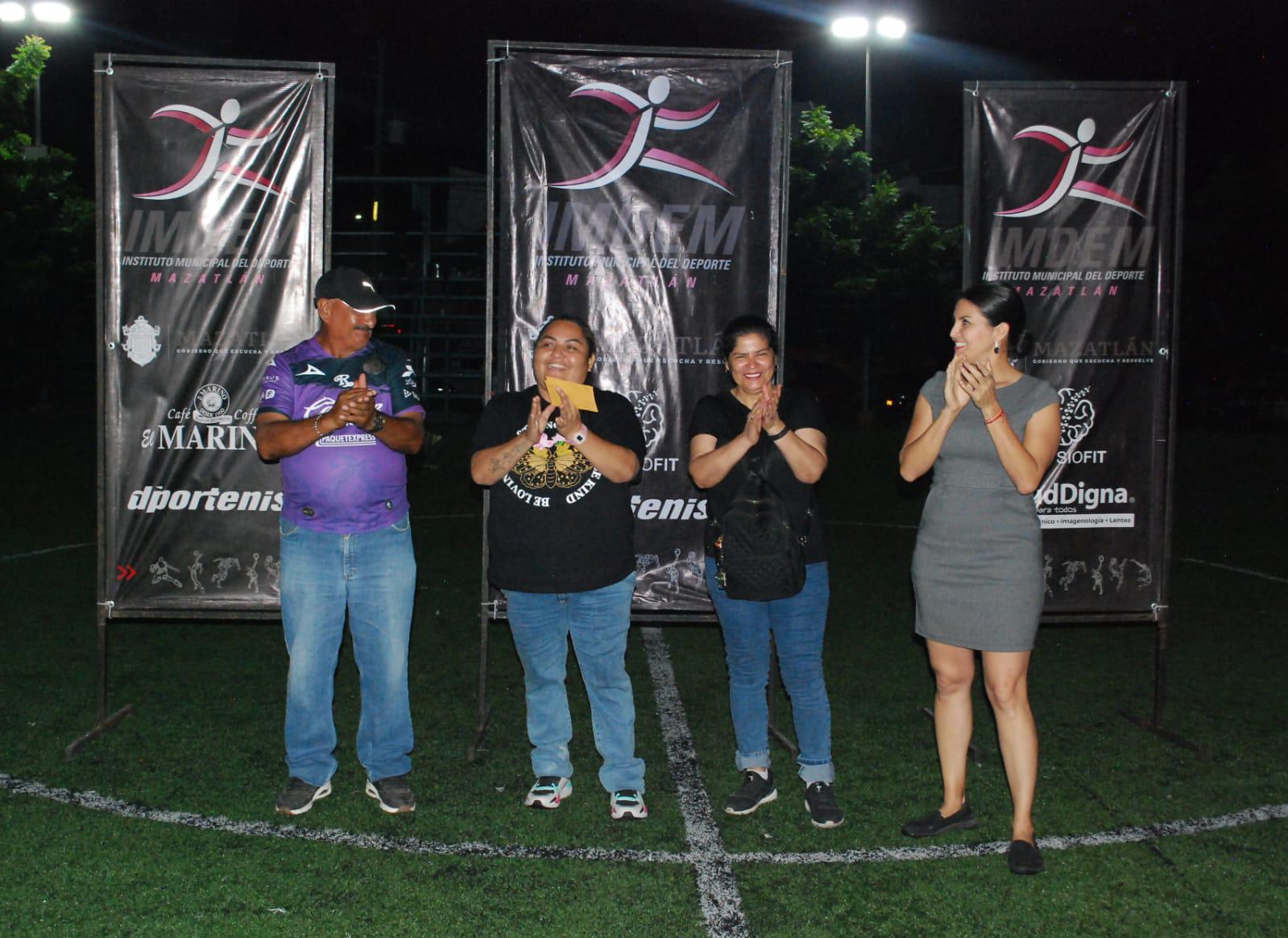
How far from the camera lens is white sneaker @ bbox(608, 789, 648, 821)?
4.51 m

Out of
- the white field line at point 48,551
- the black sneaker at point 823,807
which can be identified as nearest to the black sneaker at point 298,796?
the black sneaker at point 823,807

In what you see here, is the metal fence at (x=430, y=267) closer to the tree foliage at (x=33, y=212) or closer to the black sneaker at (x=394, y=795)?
the tree foliage at (x=33, y=212)

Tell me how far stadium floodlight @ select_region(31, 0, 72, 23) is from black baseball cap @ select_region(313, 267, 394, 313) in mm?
18906

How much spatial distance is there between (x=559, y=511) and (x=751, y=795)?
4.55ft

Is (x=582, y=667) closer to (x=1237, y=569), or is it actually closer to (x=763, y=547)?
(x=763, y=547)

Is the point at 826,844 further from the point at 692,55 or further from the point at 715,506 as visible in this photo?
the point at 692,55

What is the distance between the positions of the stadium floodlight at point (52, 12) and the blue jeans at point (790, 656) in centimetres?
2007

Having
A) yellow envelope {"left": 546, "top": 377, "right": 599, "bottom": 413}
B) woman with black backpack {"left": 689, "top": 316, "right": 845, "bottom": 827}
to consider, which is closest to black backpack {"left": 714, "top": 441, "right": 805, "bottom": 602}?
woman with black backpack {"left": 689, "top": 316, "right": 845, "bottom": 827}

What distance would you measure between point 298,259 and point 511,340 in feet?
3.49

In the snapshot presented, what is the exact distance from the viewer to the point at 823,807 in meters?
4.46

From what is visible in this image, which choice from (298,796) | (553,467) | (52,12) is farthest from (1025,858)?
(52,12)

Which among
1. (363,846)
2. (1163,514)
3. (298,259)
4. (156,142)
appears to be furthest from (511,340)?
(1163,514)

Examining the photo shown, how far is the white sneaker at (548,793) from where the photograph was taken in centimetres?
461

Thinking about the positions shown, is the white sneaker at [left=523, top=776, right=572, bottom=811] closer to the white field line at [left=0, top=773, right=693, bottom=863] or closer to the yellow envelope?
the white field line at [left=0, top=773, right=693, bottom=863]
